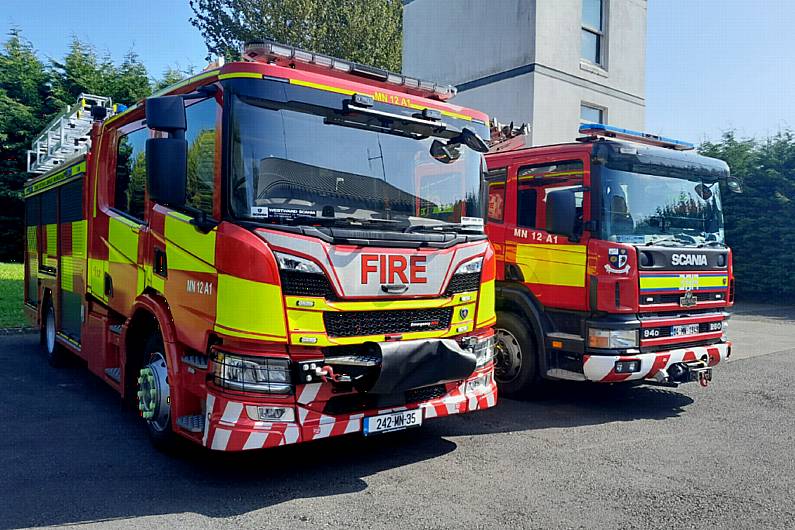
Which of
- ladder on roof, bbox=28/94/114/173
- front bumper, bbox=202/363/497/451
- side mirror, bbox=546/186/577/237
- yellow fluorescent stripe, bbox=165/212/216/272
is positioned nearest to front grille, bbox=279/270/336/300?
yellow fluorescent stripe, bbox=165/212/216/272

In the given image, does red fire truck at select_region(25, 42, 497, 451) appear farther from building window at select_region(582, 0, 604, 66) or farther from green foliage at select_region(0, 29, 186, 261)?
green foliage at select_region(0, 29, 186, 261)

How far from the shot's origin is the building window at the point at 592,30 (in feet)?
50.2

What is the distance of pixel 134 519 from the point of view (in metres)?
3.99

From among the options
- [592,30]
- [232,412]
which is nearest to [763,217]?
[592,30]

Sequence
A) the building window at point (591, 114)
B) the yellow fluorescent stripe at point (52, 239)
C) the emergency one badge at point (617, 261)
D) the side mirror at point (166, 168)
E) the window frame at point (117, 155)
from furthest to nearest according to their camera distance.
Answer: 1. the building window at point (591, 114)
2. the yellow fluorescent stripe at point (52, 239)
3. the emergency one badge at point (617, 261)
4. the window frame at point (117, 155)
5. the side mirror at point (166, 168)

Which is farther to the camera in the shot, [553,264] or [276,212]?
[553,264]

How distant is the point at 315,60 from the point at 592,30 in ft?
40.6

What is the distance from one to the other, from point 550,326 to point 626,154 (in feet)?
6.22

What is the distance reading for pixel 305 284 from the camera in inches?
169

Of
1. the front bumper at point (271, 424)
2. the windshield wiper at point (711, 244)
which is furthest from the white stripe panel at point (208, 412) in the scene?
the windshield wiper at point (711, 244)

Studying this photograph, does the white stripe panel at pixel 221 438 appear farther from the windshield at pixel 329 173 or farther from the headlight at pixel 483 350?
the headlight at pixel 483 350

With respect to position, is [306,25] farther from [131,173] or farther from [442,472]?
[442,472]

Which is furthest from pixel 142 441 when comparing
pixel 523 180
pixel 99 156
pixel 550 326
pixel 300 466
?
pixel 523 180

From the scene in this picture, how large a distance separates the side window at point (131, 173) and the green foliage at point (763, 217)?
639 inches
